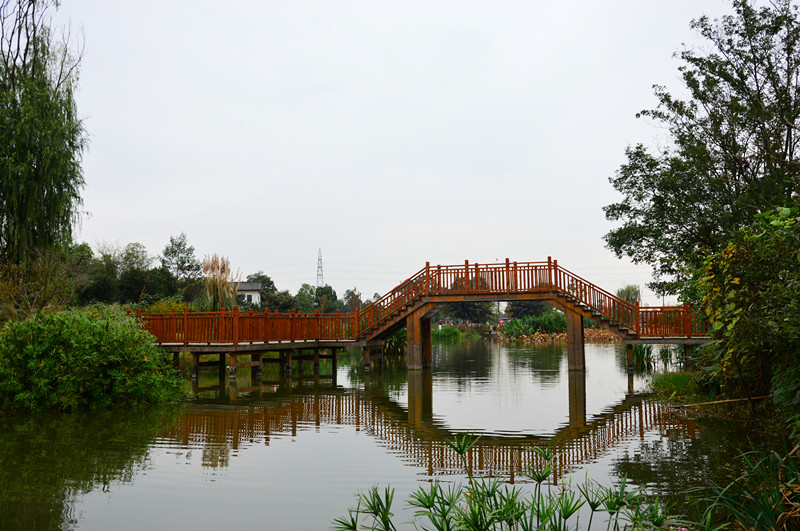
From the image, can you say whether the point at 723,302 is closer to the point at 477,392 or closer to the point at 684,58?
the point at 477,392

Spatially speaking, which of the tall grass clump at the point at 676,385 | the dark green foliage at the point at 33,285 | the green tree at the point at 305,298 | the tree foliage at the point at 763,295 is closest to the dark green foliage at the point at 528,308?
the green tree at the point at 305,298

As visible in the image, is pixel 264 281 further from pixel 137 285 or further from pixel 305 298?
pixel 137 285

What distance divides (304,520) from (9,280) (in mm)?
18578

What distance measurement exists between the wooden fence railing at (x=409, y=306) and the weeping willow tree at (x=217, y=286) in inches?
109

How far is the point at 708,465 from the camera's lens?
7.90 meters

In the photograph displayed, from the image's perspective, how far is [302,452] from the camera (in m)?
9.39

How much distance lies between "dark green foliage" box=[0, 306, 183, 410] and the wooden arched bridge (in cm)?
477

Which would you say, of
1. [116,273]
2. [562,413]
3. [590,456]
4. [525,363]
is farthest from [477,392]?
[116,273]

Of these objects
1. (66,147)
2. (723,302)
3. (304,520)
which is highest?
(66,147)

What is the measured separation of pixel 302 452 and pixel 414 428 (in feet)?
8.41

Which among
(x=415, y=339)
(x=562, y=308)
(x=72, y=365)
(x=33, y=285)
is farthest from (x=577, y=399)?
(x=33, y=285)

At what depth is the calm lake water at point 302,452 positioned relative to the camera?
6.54 meters

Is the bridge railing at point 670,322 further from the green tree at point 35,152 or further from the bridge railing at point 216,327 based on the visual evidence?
the green tree at point 35,152

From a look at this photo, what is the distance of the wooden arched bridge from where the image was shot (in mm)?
19328
